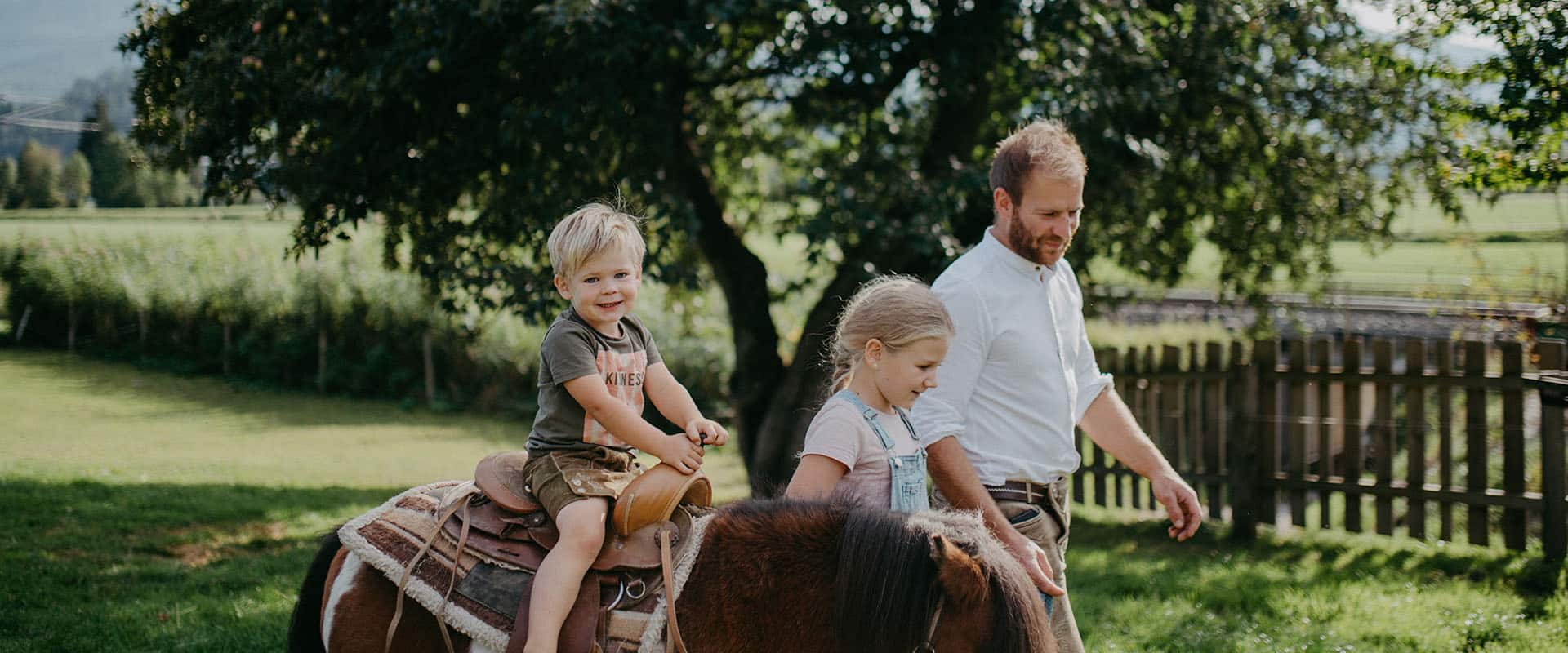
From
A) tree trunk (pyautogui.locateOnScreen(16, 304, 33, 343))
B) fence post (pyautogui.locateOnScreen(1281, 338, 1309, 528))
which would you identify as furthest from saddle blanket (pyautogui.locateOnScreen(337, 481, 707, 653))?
tree trunk (pyautogui.locateOnScreen(16, 304, 33, 343))

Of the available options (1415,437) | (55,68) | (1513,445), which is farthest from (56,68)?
(1513,445)

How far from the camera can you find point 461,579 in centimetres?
258

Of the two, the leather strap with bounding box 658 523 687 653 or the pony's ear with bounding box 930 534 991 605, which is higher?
the pony's ear with bounding box 930 534 991 605

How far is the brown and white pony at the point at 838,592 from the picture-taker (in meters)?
2.07

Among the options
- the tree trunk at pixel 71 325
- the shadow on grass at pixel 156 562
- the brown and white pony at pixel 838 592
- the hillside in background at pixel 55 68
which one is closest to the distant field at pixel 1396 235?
the tree trunk at pixel 71 325

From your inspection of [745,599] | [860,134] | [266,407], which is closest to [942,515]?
[745,599]

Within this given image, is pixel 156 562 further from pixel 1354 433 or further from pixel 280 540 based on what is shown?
pixel 1354 433

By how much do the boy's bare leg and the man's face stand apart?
139cm

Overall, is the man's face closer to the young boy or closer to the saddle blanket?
the young boy

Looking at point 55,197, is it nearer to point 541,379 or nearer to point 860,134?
point 860,134

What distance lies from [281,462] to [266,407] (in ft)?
11.3

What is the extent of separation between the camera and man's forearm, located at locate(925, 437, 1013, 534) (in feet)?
8.66

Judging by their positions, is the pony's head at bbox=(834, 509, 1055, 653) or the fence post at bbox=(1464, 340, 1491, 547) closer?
the pony's head at bbox=(834, 509, 1055, 653)

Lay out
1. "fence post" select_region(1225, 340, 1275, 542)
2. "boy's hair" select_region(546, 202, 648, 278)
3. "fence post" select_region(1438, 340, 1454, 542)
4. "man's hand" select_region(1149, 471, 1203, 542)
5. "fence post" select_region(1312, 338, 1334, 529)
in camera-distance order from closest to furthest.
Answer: "boy's hair" select_region(546, 202, 648, 278), "man's hand" select_region(1149, 471, 1203, 542), "fence post" select_region(1438, 340, 1454, 542), "fence post" select_region(1312, 338, 1334, 529), "fence post" select_region(1225, 340, 1275, 542)
